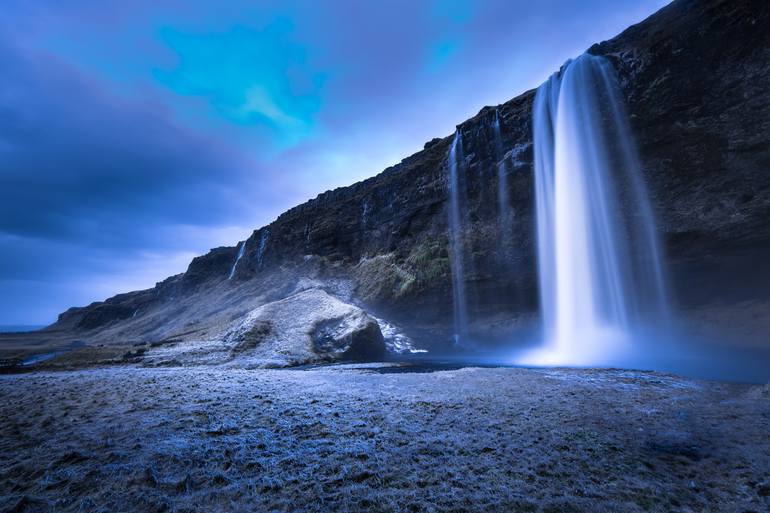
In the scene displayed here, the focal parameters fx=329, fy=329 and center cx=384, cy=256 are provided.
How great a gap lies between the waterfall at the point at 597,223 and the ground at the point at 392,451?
42.6 ft

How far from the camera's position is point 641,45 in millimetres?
18406

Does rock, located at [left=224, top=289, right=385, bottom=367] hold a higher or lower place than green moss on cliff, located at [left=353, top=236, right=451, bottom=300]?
lower

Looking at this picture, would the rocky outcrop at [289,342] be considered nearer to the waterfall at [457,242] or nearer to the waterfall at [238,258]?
the waterfall at [457,242]

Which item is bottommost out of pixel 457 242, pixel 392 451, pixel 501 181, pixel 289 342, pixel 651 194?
pixel 392 451

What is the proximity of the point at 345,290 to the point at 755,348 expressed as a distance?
2664 cm

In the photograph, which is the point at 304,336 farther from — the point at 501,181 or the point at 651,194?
the point at 651,194

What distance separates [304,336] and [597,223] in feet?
60.1

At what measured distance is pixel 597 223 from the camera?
19.8m

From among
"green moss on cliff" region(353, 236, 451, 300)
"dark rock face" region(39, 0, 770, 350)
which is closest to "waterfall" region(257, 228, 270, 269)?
"dark rock face" region(39, 0, 770, 350)

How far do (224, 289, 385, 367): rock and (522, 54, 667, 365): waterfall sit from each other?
10.5 m

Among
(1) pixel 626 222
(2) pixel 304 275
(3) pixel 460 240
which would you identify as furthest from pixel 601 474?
(2) pixel 304 275

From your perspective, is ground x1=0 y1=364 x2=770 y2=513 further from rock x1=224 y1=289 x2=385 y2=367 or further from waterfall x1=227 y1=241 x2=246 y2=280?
waterfall x1=227 y1=241 x2=246 y2=280

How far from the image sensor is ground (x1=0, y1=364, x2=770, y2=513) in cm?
297

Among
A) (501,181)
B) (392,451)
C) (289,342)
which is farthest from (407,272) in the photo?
(392,451)
